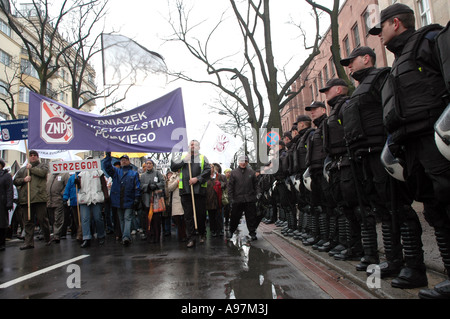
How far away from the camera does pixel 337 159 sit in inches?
179

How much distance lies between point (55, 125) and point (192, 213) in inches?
134

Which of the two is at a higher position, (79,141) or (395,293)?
(79,141)

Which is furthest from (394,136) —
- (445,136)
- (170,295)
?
(170,295)

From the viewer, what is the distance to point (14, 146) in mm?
12414

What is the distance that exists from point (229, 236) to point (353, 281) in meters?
5.00

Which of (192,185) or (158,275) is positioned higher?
(192,185)

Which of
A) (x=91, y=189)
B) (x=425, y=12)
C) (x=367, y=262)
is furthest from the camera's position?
(x=425, y=12)

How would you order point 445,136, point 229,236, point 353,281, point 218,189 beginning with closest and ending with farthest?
point 445,136 < point 353,281 < point 229,236 < point 218,189

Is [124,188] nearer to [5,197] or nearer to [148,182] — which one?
[148,182]

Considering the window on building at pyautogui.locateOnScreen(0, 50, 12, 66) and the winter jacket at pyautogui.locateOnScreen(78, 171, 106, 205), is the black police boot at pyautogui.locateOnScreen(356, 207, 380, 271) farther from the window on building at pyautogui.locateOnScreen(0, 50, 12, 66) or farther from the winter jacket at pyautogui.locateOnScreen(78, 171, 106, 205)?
the window on building at pyautogui.locateOnScreen(0, 50, 12, 66)

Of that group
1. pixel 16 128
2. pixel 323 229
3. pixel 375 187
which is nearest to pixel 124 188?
pixel 16 128

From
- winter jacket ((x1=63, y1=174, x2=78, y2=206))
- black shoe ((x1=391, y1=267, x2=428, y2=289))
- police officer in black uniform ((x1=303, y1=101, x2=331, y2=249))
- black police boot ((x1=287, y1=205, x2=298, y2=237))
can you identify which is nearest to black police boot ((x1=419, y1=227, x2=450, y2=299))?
black shoe ((x1=391, y1=267, x2=428, y2=289))

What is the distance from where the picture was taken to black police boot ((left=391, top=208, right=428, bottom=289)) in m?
3.12

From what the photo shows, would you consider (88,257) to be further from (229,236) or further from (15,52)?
(15,52)
